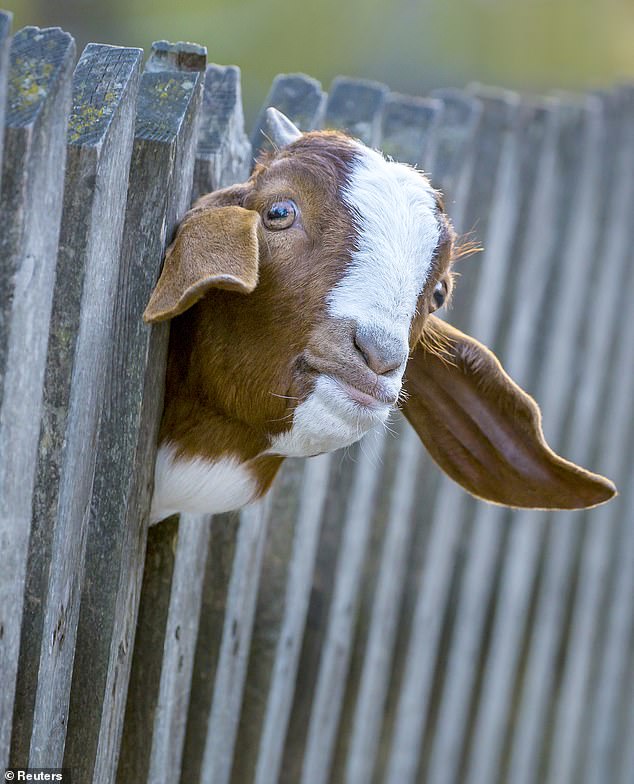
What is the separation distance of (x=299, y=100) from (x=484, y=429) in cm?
116

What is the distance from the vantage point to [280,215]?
220 cm

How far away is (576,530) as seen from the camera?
4703mm

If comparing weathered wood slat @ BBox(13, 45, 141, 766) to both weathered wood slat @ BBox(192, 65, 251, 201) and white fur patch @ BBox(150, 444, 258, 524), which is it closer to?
white fur patch @ BBox(150, 444, 258, 524)

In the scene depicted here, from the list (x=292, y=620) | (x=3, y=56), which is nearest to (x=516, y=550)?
(x=292, y=620)

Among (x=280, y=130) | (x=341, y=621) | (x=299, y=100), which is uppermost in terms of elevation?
(x=299, y=100)

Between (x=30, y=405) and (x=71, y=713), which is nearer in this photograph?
(x=30, y=405)

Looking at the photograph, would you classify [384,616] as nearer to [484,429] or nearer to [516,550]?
[516,550]

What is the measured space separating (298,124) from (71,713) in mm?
1724

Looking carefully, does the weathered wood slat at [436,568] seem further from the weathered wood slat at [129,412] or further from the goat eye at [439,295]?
the weathered wood slat at [129,412]

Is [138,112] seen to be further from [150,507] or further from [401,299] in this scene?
[150,507]

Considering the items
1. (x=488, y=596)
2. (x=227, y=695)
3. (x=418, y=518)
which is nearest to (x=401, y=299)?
Result: (x=227, y=695)

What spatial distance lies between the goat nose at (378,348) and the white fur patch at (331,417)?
76 millimetres

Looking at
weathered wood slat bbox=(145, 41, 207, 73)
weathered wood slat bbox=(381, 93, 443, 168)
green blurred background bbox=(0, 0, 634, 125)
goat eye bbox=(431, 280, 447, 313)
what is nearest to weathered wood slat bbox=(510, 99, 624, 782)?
weathered wood slat bbox=(381, 93, 443, 168)

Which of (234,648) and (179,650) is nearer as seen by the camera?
(179,650)
